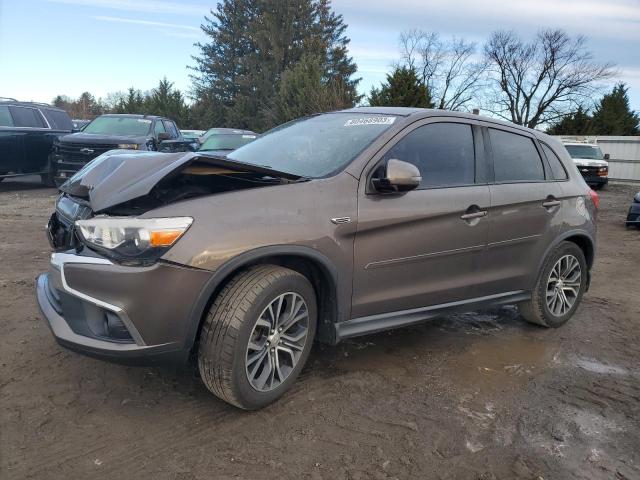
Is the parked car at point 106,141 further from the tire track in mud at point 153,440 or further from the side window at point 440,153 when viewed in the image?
the tire track in mud at point 153,440

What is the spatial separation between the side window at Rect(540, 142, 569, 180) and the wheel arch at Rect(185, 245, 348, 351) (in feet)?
8.38

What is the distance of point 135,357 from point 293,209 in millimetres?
1130

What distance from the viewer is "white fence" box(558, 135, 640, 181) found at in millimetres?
28672

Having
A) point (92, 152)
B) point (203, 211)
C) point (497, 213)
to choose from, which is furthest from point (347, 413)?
point (92, 152)

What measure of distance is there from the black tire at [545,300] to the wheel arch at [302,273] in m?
2.05

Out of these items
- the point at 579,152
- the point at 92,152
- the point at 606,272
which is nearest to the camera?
the point at 606,272

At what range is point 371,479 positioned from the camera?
2.57 metres

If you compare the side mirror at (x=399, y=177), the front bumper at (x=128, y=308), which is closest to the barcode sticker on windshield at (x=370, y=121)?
the side mirror at (x=399, y=177)

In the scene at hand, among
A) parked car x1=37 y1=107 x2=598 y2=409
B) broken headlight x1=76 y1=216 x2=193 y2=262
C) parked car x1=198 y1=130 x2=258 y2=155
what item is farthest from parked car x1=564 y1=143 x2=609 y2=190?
broken headlight x1=76 y1=216 x2=193 y2=262

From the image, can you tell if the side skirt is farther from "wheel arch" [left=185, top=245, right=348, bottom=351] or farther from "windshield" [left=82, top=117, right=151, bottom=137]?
"windshield" [left=82, top=117, right=151, bottom=137]

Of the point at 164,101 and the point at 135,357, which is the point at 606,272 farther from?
the point at 164,101

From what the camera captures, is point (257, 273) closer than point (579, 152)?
Yes

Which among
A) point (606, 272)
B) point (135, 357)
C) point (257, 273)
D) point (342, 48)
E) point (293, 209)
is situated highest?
point (342, 48)

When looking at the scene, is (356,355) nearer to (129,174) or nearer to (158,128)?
(129,174)
